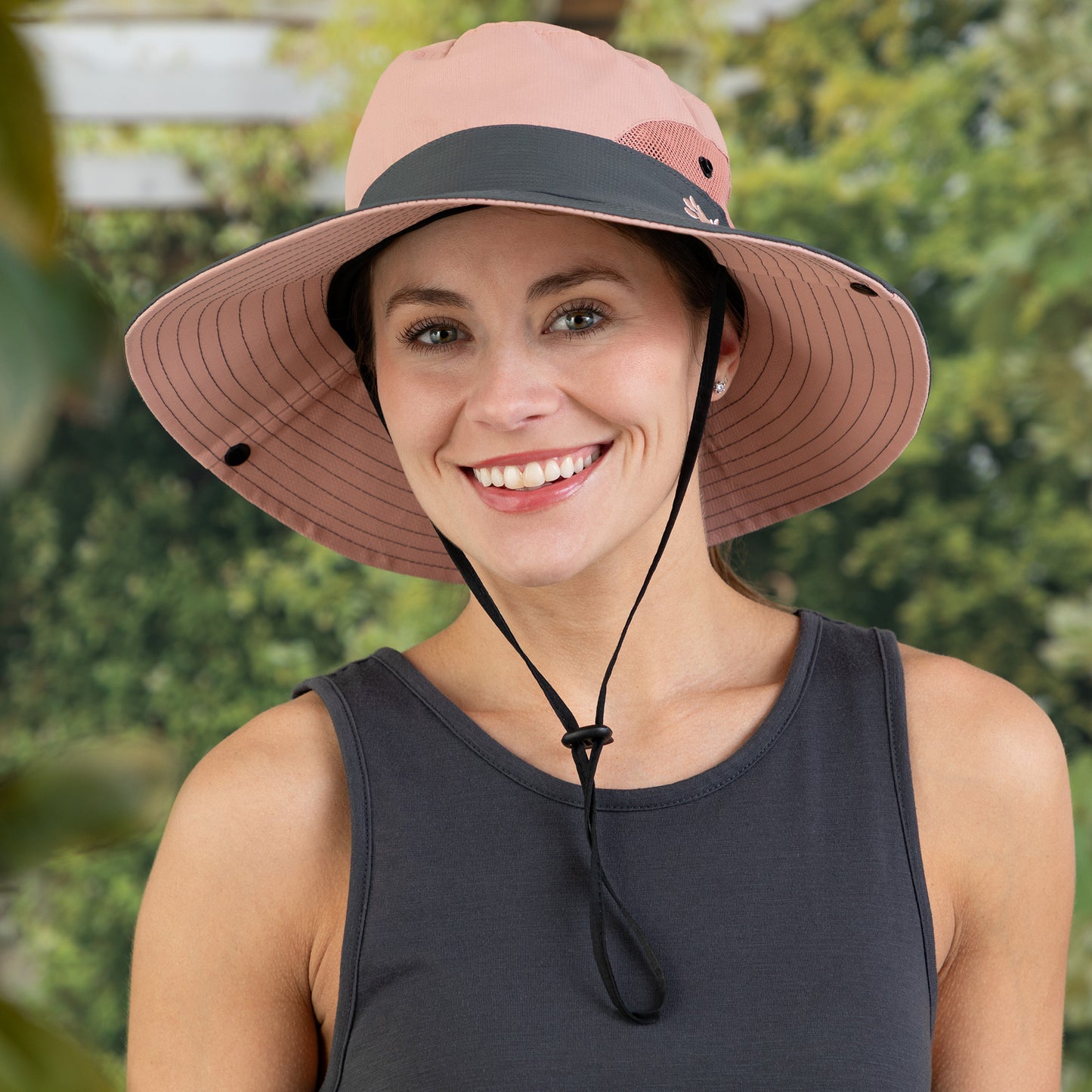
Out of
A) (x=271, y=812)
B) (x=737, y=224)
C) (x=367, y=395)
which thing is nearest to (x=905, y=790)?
(x=271, y=812)

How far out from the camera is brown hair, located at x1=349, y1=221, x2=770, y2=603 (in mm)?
972

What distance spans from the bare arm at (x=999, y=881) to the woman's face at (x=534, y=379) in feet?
0.99

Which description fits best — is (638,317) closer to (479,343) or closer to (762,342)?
(479,343)

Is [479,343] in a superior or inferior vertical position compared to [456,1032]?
superior

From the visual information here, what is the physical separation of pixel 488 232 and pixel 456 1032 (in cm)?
54

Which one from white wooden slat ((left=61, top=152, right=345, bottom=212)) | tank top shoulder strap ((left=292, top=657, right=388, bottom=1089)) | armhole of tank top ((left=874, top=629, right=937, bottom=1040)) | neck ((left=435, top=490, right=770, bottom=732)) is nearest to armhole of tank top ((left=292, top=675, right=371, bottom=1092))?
tank top shoulder strap ((left=292, top=657, right=388, bottom=1089))

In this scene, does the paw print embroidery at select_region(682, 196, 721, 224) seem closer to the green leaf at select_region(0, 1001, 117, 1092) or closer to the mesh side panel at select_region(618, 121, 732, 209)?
the mesh side panel at select_region(618, 121, 732, 209)

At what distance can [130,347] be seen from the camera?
1.07 metres

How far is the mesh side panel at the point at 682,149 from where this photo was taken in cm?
96

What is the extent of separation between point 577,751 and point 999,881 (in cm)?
34

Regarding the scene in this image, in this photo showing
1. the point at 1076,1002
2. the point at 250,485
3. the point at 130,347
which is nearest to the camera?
the point at 130,347

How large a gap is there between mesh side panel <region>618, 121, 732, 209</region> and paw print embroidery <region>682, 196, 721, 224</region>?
0.09 ft

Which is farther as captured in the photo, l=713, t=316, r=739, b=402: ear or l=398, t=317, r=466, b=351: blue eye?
l=713, t=316, r=739, b=402: ear

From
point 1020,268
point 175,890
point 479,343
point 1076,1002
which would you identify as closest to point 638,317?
point 479,343
